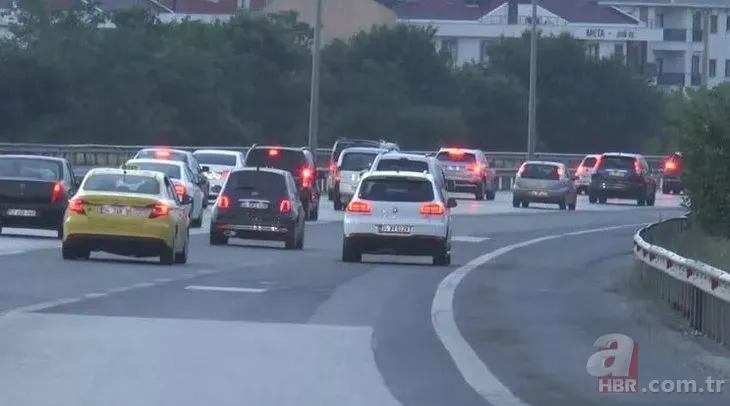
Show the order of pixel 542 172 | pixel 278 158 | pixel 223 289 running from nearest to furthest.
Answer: pixel 223 289 → pixel 278 158 → pixel 542 172

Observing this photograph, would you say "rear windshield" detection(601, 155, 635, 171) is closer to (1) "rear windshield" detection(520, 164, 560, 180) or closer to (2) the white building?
(1) "rear windshield" detection(520, 164, 560, 180)

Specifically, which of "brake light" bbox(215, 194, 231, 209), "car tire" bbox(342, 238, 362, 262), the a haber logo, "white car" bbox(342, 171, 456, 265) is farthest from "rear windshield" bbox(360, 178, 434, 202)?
the a haber logo

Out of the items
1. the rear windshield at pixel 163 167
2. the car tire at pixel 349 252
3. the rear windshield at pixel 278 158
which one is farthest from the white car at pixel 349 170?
the car tire at pixel 349 252

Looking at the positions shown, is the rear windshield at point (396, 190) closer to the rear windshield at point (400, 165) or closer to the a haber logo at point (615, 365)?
the rear windshield at point (400, 165)

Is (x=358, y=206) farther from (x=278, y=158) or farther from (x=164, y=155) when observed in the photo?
(x=278, y=158)

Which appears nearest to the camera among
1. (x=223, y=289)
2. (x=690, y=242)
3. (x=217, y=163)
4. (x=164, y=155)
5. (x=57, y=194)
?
(x=223, y=289)

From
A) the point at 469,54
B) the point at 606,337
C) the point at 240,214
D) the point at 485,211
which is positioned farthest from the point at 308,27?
the point at 606,337

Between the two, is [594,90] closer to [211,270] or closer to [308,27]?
[308,27]

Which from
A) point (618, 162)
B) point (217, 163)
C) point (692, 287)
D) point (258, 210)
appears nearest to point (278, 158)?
point (217, 163)

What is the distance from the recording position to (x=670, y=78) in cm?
13938

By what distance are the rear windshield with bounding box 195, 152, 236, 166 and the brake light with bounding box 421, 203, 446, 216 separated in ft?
73.3

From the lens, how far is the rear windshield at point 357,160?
5519cm

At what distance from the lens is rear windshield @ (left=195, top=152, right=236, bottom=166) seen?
55844 mm

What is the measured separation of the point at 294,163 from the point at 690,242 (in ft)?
62.1
